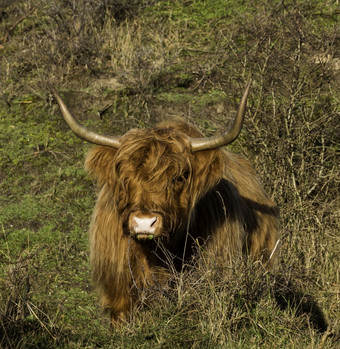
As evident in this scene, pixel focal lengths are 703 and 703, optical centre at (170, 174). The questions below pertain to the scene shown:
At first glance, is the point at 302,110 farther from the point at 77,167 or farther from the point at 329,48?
the point at 77,167

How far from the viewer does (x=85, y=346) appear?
3.67m

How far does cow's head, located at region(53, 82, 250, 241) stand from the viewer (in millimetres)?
3922

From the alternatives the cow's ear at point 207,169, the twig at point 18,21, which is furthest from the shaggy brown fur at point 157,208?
the twig at point 18,21

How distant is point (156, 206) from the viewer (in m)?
3.94

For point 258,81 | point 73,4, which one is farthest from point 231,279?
point 73,4

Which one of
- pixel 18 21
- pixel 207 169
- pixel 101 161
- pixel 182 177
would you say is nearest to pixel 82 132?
pixel 101 161

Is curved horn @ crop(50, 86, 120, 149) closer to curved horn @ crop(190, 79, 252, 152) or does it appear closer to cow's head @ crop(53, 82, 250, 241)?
cow's head @ crop(53, 82, 250, 241)

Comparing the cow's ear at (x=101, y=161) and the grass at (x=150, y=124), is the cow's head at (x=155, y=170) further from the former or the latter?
the grass at (x=150, y=124)

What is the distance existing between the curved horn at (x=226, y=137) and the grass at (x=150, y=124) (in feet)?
2.32

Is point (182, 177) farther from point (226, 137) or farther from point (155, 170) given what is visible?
point (226, 137)

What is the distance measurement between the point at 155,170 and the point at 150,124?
3099 mm

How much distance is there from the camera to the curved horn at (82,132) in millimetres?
4172

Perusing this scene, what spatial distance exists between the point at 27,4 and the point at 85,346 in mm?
6886

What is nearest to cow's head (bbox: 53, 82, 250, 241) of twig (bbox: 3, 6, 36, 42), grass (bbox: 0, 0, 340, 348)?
grass (bbox: 0, 0, 340, 348)
